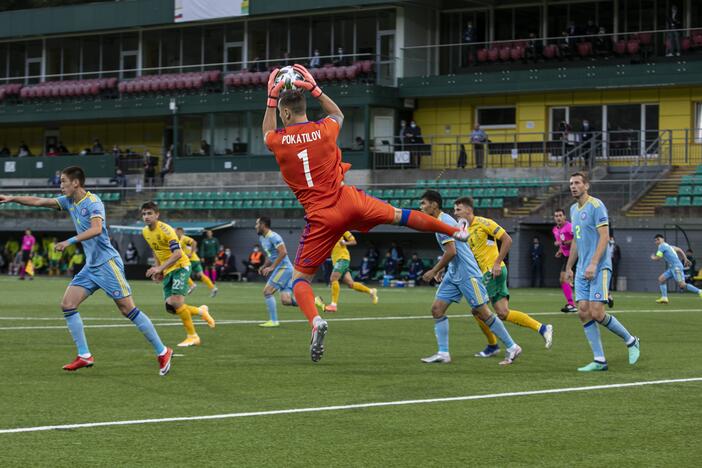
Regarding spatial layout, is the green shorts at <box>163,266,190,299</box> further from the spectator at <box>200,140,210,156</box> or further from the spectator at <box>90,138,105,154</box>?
the spectator at <box>90,138,105,154</box>

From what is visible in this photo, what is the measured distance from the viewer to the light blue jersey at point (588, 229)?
13.0 m

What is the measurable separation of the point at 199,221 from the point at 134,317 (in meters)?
35.2

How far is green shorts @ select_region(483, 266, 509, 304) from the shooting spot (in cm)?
1544

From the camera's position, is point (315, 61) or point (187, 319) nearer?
point (187, 319)

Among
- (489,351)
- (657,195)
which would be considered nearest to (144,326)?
(489,351)

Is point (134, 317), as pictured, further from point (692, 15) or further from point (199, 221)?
point (692, 15)

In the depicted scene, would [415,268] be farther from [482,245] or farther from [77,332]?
[77,332]

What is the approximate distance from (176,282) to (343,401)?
6904 mm

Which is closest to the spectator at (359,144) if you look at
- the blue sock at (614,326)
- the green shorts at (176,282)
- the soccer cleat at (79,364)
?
the green shorts at (176,282)

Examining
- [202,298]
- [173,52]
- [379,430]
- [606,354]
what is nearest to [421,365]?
[606,354]

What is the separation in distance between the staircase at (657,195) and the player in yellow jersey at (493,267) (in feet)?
78.1

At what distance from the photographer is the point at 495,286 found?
15.5 meters

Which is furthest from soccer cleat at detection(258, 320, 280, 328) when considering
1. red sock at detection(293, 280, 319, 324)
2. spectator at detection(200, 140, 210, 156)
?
spectator at detection(200, 140, 210, 156)

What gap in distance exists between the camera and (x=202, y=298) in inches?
1196
